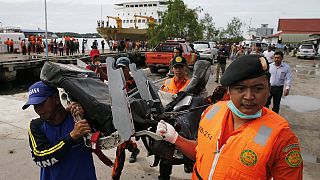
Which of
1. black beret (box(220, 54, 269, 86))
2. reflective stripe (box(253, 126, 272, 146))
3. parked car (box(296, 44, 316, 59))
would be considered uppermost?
parked car (box(296, 44, 316, 59))

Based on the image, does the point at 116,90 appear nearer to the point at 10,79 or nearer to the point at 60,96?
the point at 60,96

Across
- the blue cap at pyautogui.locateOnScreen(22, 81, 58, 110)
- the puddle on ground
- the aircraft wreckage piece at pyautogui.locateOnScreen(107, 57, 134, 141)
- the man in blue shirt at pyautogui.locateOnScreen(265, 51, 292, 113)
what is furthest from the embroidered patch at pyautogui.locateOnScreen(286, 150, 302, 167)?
the puddle on ground

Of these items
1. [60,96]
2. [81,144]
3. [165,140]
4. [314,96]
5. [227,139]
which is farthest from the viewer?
[314,96]

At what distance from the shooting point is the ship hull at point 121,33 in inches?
1764

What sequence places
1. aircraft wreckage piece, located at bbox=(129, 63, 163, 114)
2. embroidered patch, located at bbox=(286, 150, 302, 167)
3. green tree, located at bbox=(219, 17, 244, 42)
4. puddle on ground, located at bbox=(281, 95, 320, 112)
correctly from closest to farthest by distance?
embroidered patch, located at bbox=(286, 150, 302, 167) → aircraft wreckage piece, located at bbox=(129, 63, 163, 114) → puddle on ground, located at bbox=(281, 95, 320, 112) → green tree, located at bbox=(219, 17, 244, 42)

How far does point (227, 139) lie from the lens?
1.54 m

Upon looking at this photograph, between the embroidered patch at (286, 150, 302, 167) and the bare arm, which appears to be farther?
the bare arm

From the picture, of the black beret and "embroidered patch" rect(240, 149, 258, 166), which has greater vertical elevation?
the black beret

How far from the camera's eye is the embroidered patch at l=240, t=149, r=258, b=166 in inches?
53.3

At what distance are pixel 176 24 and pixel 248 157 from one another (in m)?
26.9

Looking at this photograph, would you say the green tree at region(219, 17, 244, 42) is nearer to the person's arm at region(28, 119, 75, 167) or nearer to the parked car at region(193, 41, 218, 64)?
the parked car at region(193, 41, 218, 64)

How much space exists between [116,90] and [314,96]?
10953 mm

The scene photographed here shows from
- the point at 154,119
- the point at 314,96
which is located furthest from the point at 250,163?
the point at 314,96

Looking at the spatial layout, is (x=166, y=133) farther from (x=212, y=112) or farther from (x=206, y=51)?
(x=206, y=51)
